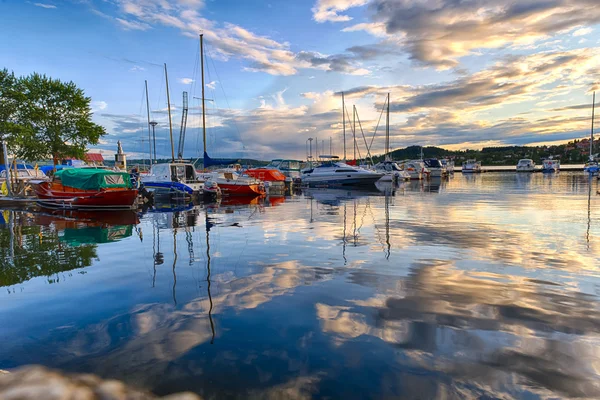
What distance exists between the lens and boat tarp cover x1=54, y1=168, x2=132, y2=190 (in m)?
22.8

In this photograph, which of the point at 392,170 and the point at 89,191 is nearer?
the point at 89,191

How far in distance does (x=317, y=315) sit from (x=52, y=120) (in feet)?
134

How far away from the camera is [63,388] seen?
150 inches

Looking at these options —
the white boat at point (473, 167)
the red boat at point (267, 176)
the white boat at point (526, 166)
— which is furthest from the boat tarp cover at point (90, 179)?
the white boat at point (526, 166)

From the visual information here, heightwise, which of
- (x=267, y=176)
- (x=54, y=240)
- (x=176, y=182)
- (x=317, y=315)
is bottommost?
(x=317, y=315)

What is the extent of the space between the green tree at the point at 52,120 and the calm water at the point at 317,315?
29734 mm

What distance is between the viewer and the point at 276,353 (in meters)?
4.48

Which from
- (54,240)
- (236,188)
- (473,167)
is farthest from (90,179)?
(473,167)

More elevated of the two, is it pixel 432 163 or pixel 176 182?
pixel 432 163

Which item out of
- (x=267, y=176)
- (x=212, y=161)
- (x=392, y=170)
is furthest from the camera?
(x=392, y=170)

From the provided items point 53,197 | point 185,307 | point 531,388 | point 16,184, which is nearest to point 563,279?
point 531,388

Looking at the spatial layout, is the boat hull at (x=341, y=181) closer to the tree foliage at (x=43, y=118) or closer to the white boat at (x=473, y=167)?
the tree foliage at (x=43, y=118)

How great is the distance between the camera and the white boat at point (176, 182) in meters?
28.4

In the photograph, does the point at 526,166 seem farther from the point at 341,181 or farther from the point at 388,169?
the point at 341,181
